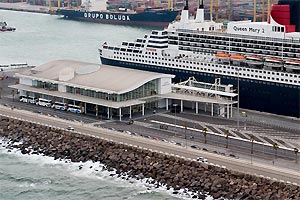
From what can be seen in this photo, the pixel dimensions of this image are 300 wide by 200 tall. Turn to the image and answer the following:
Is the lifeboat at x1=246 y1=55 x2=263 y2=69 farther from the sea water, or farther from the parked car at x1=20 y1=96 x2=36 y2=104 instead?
the sea water

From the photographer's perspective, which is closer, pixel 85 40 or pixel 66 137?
pixel 66 137

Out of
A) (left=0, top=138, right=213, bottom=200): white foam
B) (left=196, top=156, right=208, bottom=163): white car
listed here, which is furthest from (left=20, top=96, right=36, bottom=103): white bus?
(left=196, top=156, right=208, bottom=163): white car

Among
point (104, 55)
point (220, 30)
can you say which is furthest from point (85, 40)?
point (220, 30)

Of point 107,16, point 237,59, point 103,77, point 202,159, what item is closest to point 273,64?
point 237,59

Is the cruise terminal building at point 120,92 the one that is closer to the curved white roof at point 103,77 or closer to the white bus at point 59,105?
the curved white roof at point 103,77

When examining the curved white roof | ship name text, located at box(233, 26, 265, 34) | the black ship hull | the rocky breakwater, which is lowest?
the rocky breakwater

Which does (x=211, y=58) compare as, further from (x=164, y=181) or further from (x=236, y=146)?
(x=164, y=181)

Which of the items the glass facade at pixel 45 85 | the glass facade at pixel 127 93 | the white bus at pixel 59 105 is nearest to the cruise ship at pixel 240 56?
the glass facade at pixel 127 93
